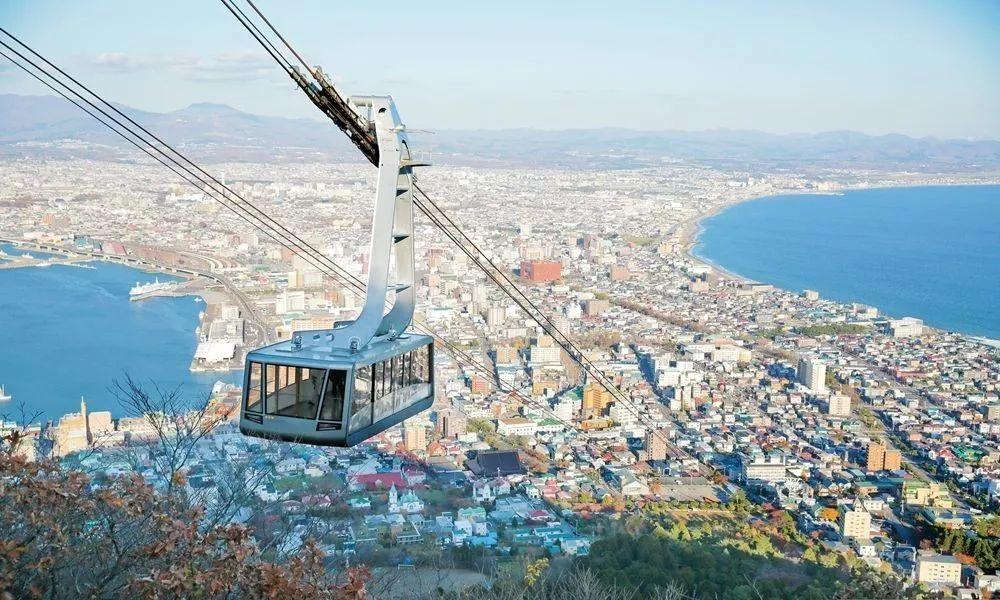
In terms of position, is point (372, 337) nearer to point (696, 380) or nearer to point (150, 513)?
point (150, 513)

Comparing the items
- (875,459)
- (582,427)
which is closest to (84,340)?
(582,427)

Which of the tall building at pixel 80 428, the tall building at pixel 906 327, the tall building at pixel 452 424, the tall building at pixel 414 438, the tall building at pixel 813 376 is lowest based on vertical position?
the tall building at pixel 906 327

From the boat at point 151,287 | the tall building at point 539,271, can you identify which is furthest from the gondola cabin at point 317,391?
the tall building at point 539,271

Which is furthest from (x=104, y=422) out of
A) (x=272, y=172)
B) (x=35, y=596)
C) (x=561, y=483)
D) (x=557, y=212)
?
(x=272, y=172)

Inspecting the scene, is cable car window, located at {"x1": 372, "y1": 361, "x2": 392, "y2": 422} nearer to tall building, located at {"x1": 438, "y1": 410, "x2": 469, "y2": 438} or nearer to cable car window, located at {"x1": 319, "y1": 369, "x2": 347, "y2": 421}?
cable car window, located at {"x1": 319, "y1": 369, "x2": 347, "y2": 421}

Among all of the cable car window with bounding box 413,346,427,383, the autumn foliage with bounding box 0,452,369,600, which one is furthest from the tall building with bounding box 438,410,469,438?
the autumn foliage with bounding box 0,452,369,600

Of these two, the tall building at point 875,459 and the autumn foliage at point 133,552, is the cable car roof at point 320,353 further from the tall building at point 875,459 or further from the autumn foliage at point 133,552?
the tall building at point 875,459

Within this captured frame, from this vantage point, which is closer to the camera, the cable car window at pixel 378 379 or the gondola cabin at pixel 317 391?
the gondola cabin at pixel 317 391
